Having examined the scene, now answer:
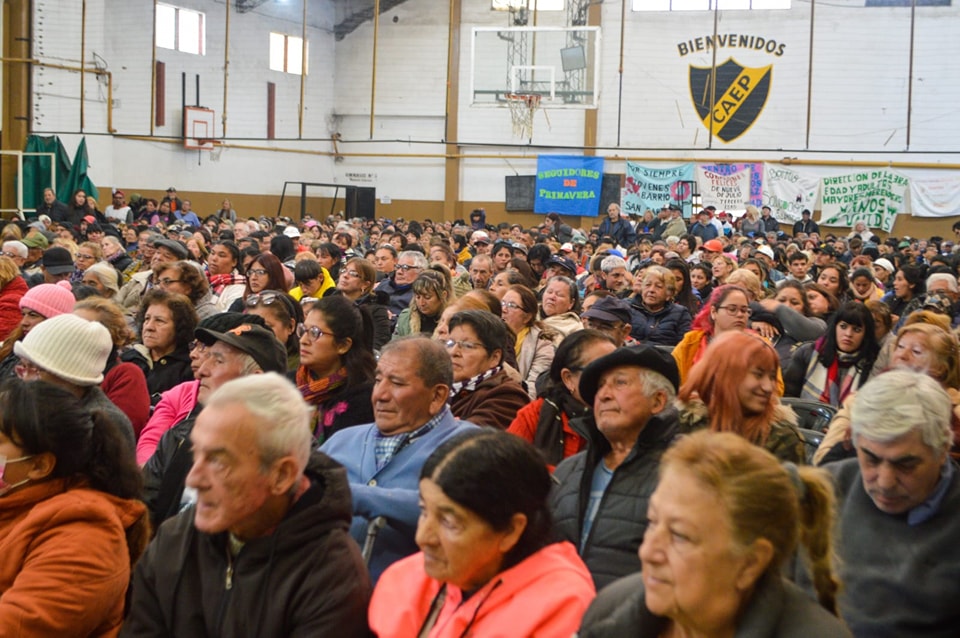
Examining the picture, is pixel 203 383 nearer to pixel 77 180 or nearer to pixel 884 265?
pixel 884 265

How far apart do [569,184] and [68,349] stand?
20.8 m

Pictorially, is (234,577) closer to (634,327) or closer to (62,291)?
(62,291)

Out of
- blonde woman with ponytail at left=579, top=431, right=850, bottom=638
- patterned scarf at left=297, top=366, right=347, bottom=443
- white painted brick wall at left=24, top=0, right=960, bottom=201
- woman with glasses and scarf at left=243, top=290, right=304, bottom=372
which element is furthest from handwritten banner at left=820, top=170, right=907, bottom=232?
blonde woman with ponytail at left=579, top=431, right=850, bottom=638

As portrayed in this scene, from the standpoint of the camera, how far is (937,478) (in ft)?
8.77

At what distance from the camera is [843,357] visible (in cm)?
543

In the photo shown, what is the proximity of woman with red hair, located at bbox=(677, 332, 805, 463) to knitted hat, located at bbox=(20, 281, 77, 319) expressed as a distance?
3208 mm

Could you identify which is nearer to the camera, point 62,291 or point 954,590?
point 954,590

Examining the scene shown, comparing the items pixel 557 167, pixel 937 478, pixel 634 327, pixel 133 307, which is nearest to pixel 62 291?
pixel 133 307

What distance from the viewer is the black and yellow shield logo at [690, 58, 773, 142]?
2286 centimetres

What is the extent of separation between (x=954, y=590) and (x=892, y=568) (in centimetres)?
15

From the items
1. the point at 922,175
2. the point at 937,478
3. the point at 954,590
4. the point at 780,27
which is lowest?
the point at 954,590

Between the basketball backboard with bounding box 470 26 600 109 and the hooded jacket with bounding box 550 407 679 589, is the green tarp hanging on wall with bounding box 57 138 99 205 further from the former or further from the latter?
the hooded jacket with bounding box 550 407 679 589

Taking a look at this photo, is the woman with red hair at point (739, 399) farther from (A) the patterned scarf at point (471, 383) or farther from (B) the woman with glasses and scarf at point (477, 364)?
(A) the patterned scarf at point (471, 383)

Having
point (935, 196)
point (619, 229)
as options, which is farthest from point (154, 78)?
point (935, 196)
